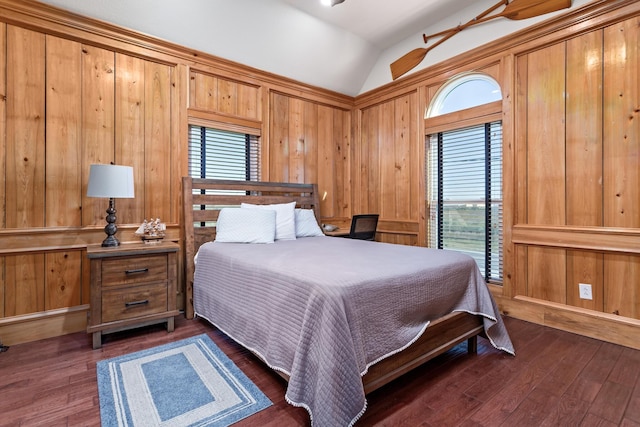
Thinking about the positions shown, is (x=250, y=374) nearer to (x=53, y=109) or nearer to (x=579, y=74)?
(x=53, y=109)

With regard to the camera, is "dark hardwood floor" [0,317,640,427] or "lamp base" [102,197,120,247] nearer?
"dark hardwood floor" [0,317,640,427]

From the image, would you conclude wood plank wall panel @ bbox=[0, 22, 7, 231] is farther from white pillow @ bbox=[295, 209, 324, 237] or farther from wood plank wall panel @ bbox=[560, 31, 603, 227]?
wood plank wall panel @ bbox=[560, 31, 603, 227]

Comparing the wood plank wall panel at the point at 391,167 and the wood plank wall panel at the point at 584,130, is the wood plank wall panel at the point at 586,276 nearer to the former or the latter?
the wood plank wall panel at the point at 584,130

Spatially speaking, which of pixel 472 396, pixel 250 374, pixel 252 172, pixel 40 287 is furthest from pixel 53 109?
pixel 472 396

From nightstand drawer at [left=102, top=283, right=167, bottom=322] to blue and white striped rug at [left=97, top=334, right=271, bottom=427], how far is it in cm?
35

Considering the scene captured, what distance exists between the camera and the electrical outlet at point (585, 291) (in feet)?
8.63

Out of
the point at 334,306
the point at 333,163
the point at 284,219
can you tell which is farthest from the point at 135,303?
the point at 333,163

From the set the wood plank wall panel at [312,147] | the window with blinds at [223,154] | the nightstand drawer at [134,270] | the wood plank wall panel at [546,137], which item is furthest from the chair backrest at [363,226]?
the nightstand drawer at [134,270]

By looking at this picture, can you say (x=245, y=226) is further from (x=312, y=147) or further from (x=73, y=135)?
(x=312, y=147)

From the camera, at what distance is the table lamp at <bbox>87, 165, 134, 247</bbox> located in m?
2.46

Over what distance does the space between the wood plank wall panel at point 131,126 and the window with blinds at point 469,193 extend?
3184mm

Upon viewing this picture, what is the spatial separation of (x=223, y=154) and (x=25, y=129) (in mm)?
1685

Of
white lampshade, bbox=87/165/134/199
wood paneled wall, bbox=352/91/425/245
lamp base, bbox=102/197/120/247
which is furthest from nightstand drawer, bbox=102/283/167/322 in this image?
wood paneled wall, bbox=352/91/425/245

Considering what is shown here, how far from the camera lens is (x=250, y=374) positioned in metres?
2.00
